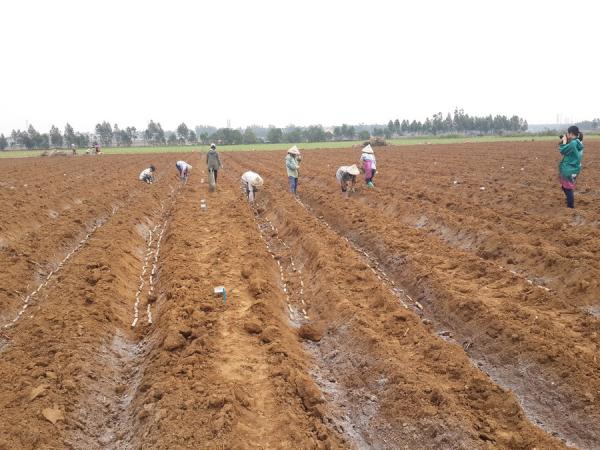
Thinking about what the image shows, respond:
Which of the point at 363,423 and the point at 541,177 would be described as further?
the point at 541,177

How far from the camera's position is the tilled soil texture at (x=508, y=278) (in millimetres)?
4152

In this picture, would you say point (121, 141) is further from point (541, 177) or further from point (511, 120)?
point (541, 177)

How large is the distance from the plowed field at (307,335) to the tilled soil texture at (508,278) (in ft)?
0.08

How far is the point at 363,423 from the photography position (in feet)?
12.7

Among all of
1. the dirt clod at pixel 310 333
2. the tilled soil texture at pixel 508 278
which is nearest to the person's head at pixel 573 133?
the tilled soil texture at pixel 508 278

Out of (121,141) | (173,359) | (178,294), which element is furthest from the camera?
(121,141)

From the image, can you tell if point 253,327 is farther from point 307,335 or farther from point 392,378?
point 392,378

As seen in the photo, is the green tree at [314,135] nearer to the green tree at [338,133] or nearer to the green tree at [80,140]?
the green tree at [338,133]

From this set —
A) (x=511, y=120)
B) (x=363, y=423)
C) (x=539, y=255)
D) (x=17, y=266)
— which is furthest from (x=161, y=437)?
(x=511, y=120)

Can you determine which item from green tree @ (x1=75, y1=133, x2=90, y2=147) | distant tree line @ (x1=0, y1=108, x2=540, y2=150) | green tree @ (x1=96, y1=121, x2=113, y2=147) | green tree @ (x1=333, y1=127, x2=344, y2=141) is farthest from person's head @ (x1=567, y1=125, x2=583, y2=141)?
green tree @ (x1=96, y1=121, x2=113, y2=147)

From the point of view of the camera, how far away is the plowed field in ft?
12.1

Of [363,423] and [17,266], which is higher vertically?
[17,266]

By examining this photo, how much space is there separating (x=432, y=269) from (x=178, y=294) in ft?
13.0

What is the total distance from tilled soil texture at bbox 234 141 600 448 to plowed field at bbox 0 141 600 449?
3 centimetres
